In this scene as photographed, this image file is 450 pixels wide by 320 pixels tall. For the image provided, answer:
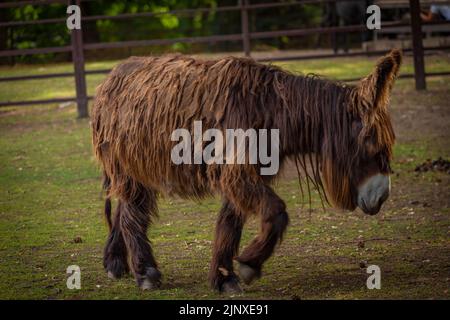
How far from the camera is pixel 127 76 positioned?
6195mm

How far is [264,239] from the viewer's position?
5.33 meters

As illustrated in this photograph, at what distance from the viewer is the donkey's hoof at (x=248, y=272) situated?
5312mm

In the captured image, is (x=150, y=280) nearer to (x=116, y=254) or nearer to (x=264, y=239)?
(x=116, y=254)

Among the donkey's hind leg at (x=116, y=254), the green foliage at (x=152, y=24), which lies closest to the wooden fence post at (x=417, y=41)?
Answer: the green foliage at (x=152, y=24)

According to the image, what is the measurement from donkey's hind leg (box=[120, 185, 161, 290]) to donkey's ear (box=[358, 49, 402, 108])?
5.83 feet

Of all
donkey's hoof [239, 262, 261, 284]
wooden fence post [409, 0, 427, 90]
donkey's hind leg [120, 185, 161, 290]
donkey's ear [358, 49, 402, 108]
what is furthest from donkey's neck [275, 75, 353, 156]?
wooden fence post [409, 0, 427, 90]

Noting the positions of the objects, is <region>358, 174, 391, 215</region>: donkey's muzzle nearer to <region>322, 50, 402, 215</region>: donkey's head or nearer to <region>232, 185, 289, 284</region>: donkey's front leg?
<region>322, 50, 402, 215</region>: donkey's head

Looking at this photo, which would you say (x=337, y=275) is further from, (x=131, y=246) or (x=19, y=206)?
(x=19, y=206)

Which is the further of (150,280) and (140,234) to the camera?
(140,234)

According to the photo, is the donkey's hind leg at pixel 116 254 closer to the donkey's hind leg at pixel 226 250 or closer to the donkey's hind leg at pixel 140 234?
the donkey's hind leg at pixel 140 234

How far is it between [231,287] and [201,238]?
6.11 feet

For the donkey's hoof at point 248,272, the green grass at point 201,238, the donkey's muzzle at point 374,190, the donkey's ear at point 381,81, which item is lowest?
the green grass at point 201,238

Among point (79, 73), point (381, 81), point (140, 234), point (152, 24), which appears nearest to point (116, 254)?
point (140, 234)
